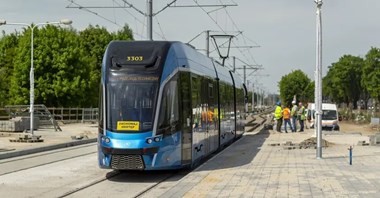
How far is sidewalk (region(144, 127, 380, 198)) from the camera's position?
11547 mm

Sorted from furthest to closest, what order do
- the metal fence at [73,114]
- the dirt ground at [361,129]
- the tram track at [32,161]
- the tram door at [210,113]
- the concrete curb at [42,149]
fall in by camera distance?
the metal fence at [73,114] → the dirt ground at [361,129] → the concrete curb at [42,149] → the tram door at [210,113] → the tram track at [32,161]

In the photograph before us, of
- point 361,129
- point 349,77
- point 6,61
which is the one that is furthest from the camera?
point 349,77

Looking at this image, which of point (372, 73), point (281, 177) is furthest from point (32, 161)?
point (372, 73)

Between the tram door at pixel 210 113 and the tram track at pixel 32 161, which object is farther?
the tram door at pixel 210 113

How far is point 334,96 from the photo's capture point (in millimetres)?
115562

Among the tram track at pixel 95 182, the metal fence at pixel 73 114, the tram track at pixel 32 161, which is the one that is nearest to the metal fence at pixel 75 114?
the metal fence at pixel 73 114

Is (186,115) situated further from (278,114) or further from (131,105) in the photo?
(278,114)

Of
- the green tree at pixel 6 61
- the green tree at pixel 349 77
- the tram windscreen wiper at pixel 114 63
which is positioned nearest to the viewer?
the tram windscreen wiper at pixel 114 63

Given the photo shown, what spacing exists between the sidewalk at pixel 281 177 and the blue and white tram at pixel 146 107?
81 centimetres

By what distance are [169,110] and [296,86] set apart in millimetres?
109678

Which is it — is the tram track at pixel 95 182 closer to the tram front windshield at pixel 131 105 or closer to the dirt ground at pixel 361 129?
the tram front windshield at pixel 131 105

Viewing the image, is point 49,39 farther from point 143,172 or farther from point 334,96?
point 334,96

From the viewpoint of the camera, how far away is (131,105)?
13836 mm

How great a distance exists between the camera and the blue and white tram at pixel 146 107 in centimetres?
1365
